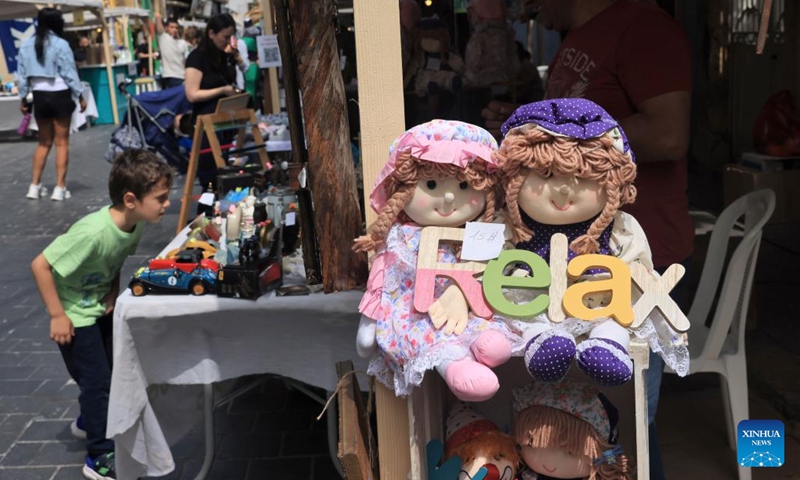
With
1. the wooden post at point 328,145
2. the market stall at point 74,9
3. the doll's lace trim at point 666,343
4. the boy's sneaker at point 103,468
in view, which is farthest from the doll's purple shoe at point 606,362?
the market stall at point 74,9

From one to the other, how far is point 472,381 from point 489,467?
16.1 inches

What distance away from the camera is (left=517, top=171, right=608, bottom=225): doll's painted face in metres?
2.00

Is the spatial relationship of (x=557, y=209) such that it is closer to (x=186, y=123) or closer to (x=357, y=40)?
(x=357, y=40)

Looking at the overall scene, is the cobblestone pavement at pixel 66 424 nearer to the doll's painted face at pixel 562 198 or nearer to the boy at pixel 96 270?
the boy at pixel 96 270

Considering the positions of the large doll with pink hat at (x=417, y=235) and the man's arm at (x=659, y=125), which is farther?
the man's arm at (x=659, y=125)

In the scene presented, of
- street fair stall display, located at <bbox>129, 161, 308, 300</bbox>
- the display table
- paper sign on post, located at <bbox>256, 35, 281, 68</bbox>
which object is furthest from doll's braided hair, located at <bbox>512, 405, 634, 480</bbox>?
the display table

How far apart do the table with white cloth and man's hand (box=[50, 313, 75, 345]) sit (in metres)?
0.44

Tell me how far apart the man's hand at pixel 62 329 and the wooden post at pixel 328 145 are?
4.03 ft

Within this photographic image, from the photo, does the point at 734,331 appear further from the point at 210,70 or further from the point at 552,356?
the point at 210,70

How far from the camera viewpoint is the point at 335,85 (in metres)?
2.40

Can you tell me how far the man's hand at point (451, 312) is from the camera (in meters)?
1.99

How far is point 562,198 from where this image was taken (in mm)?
2010

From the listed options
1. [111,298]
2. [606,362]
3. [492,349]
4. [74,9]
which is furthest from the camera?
[74,9]

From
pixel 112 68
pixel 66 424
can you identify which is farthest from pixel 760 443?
pixel 112 68
